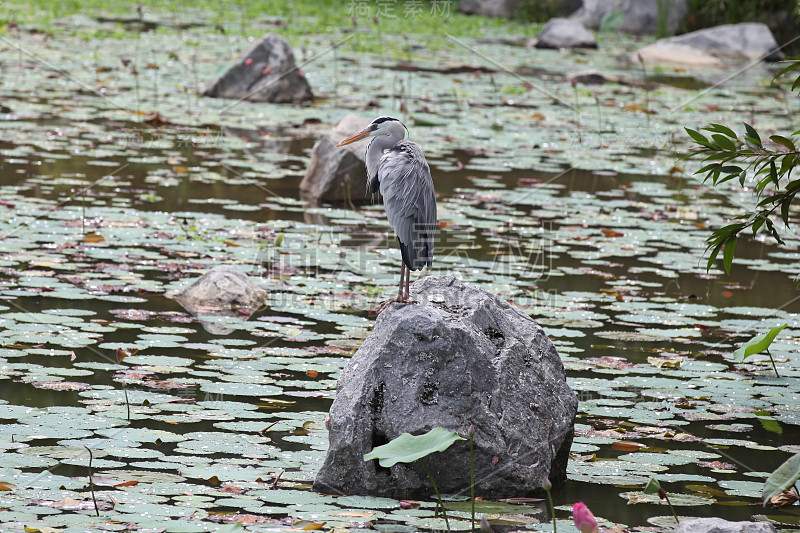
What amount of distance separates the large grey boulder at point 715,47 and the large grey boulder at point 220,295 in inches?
466

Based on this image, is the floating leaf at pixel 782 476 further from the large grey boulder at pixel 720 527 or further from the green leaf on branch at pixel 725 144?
the green leaf on branch at pixel 725 144

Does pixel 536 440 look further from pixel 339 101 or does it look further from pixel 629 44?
pixel 629 44

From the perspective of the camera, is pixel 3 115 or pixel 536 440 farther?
pixel 3 115

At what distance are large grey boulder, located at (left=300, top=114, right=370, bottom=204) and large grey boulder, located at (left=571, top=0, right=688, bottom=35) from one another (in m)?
13.2

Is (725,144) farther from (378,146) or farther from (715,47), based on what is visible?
(715,47)

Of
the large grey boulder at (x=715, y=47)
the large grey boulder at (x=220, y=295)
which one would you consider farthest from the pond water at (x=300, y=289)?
the large grey boulder at (x=715, y=47)

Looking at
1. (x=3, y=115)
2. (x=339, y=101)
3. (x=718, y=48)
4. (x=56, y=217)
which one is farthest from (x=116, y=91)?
(x=718, y=48)

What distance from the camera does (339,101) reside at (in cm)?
1100

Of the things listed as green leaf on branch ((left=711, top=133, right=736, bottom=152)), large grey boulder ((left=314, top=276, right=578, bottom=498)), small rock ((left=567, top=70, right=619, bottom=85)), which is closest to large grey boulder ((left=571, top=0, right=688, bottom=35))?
small rock ((left=567, top=70, right=619, bottom=85))

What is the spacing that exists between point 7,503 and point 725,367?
3.32 metres

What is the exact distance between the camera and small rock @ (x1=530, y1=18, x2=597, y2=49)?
17078mm

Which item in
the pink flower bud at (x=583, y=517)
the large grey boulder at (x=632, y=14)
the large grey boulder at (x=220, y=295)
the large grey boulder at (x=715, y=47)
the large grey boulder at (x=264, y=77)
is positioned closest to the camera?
the pink flower bud at (x=583, y=517)

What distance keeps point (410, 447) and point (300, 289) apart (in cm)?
286

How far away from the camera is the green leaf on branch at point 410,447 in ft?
9.44
